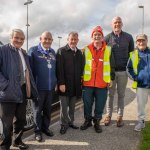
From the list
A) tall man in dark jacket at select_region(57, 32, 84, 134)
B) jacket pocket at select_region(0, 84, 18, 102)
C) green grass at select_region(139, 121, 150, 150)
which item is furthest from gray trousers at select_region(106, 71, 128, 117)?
jacket pocket at select_region(0, 84, 18, 102)

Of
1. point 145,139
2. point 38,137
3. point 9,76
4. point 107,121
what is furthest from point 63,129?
point 9,76

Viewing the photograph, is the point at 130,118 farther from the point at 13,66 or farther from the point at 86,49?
the point at 13,66

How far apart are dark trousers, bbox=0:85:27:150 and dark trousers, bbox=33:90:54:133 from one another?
57cm

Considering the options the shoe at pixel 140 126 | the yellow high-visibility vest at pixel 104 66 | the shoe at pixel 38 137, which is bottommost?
the shoe at pixel 38 137

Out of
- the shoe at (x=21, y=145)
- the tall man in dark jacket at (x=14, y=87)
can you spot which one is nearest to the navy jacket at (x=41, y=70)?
the tall man in dark jacket at (x=14, y=87)

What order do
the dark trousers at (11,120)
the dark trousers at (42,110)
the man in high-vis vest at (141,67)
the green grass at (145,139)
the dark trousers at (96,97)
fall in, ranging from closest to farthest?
1. the dark trousers at (11,120)
2. the green grass at (145,139)
3. the dark trousers at (42,110)
4. the man in high-vis vest at (141,67)
5. the dark trousers at (96,97)

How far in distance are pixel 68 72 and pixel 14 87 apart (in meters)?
1.63

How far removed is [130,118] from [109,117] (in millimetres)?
822

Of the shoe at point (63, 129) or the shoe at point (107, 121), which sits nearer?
the shoe at point (63, 129)

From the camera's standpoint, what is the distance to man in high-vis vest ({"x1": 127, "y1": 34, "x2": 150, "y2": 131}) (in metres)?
6.43

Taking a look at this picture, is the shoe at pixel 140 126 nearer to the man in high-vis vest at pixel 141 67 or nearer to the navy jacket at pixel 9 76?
the man in high-vis vest at pixel 141 67

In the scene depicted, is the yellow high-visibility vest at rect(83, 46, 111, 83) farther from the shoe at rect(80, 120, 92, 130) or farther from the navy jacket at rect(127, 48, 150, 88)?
the shoe at rect(80, 120, 92, 130)

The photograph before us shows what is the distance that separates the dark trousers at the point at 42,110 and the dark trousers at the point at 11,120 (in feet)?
1.89

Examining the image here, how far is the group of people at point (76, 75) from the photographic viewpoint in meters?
5.39
